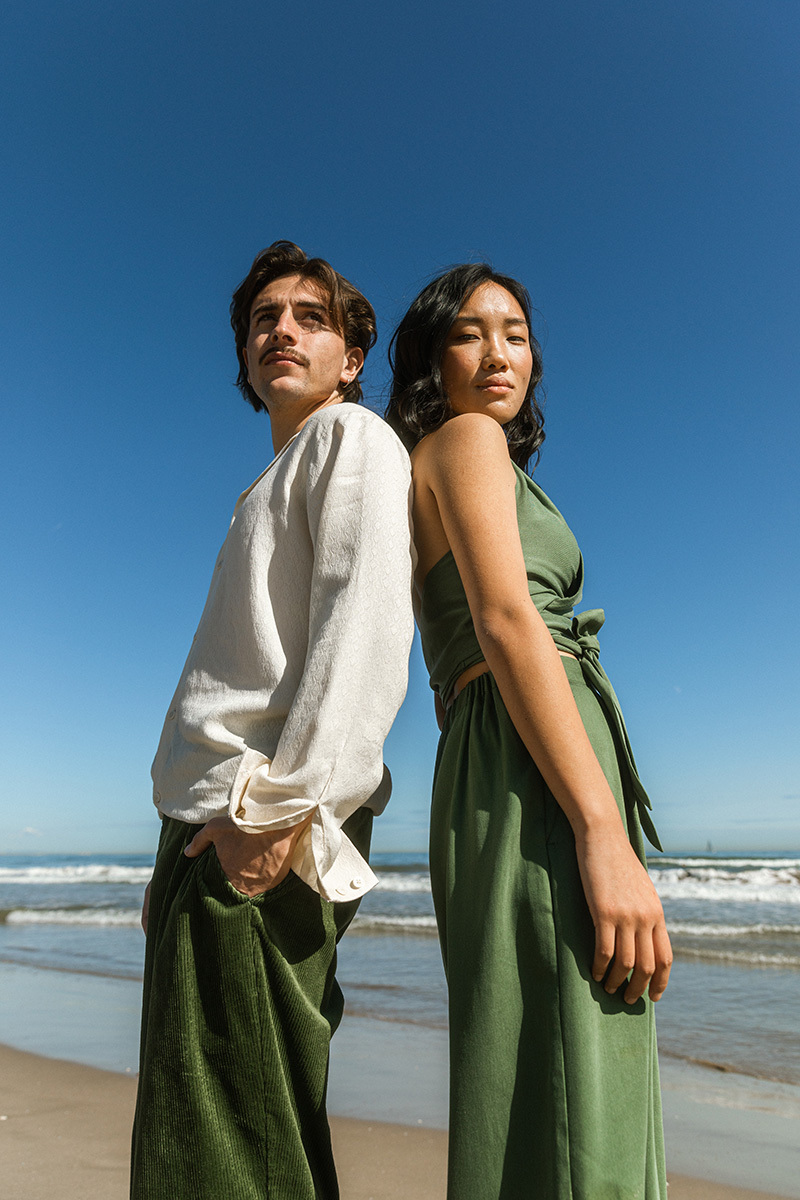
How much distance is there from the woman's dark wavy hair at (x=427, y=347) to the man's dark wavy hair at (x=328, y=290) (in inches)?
3.8

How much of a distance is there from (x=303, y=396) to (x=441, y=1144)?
3.03 m

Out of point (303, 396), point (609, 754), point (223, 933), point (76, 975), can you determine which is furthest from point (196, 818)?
point (76, 975)

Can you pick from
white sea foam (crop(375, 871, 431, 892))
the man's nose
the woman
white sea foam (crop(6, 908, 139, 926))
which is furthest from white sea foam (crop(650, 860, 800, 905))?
the man's nose

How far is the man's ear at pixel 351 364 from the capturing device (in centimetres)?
189

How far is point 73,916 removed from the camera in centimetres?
1118

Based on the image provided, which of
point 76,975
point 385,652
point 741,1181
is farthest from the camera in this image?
point 76,975

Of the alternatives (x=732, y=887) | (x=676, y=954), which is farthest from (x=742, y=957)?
(x=732, y=887)

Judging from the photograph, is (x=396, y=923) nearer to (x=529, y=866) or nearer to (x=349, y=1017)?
(x=349, y=1017)

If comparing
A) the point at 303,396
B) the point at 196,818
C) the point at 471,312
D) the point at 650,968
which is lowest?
the point at 650,968

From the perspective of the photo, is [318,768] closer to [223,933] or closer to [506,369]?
[223,933]

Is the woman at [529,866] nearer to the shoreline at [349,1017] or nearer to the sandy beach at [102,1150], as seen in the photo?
the sandy beach at [102,1150]

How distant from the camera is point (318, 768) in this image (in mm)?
1091

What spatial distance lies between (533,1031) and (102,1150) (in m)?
3.01

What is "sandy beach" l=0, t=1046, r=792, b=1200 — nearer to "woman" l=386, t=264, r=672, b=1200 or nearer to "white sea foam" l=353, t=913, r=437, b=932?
"woman" l=386, t=264, r=672, b=1200
